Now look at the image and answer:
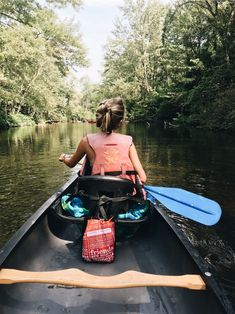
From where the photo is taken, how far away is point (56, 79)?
3484 cm

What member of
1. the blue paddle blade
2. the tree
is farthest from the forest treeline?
the blue paddle blade

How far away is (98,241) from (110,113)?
1096mm

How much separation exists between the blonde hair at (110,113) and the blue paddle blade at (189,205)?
1.05 metres

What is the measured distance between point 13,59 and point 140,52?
70.5 ft

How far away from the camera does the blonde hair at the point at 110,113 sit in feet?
10.2

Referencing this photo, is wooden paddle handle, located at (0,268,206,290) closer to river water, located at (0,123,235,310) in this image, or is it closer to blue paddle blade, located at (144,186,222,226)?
river water, located at (0,123,235,310)

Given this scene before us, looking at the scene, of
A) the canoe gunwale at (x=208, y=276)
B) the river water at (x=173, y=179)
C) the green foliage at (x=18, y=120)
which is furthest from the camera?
the green foliage at (x=18, y=120)

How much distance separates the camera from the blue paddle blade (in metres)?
3.87

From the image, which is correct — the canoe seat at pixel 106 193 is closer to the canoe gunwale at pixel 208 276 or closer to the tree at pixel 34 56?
the canoe gunwale at pixel 208 276

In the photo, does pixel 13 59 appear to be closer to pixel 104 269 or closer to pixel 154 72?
pixel 104 269

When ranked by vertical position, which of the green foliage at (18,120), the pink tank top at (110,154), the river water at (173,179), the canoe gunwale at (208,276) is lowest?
the green foliage at (18,120)

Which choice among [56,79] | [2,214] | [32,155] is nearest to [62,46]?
[56,79]

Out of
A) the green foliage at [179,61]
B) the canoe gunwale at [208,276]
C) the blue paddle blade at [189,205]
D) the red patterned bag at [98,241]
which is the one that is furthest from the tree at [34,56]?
the canoe gunwale at [208,276]

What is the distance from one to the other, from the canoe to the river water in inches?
34.1
